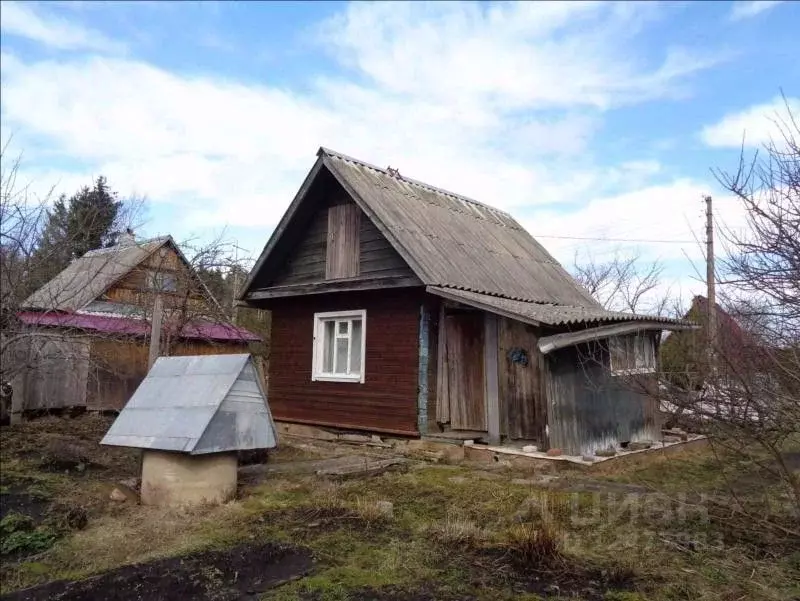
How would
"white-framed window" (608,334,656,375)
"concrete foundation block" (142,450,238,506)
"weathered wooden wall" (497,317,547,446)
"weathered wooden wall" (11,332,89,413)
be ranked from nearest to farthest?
"concrete foundation block" (142,450,238,506) < "weathered wooden wall" (497,317,547,446) < "white-framed window" (608,334,656,375) < "weathered wooden wall" (11,332,89,413)

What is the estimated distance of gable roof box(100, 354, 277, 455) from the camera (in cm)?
648

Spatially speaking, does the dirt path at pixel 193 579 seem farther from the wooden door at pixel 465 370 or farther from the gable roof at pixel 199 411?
Answer: the wooden door at pixel 465 370

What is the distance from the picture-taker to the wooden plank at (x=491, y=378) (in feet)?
33.3

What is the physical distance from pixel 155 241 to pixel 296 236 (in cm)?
782

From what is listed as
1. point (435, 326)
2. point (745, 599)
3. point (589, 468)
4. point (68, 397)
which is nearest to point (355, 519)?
point (745, 599)

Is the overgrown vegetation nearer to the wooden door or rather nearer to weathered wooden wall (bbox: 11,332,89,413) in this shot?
the wooden door

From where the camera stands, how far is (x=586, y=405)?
10.0m

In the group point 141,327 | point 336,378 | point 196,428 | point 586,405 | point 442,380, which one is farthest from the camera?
point 141,327

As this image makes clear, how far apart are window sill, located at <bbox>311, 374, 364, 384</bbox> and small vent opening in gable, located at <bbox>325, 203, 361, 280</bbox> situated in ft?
6.44

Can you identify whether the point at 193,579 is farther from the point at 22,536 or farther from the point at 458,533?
the point at 458,533

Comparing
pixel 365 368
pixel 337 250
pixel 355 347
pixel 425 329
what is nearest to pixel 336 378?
pixel 355 347

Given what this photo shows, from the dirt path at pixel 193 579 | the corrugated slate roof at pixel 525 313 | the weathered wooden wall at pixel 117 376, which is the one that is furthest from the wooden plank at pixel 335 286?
the dirt path at pixel 193 579

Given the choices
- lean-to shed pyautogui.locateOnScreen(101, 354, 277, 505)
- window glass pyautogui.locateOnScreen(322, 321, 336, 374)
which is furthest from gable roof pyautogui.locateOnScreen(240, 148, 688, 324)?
lean-to shed pyautogui.locateOnScreen(101, 354, 277, 505)

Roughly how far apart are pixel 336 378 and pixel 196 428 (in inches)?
225
